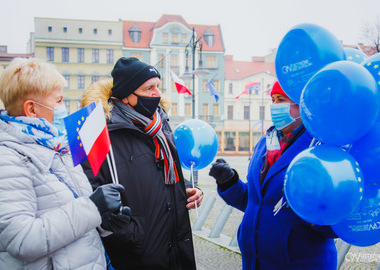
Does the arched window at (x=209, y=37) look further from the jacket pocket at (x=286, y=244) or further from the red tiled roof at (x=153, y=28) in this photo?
the jacket pocket at (x=286, y=244)

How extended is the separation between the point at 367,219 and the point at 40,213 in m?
1.61

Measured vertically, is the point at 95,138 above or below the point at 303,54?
below

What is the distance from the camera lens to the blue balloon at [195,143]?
2840 mm

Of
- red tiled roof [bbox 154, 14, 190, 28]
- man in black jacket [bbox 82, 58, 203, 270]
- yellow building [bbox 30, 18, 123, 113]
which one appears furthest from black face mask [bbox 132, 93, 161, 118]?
red tiled roof [bbox 154, 14, 190, 28]

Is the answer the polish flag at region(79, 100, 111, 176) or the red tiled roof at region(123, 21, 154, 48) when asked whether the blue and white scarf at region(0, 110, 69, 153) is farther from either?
the red tiled roof at region(123, 21, 154, 48)

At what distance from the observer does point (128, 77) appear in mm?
2295

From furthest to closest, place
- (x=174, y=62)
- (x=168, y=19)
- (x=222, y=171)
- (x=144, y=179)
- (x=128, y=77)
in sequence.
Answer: (x=168, y=19), (x=174, y=62), (x=222, y=171), (x=128, y=77), (x=144, y=179)

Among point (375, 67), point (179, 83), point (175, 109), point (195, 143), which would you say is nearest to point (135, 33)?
point (175, 109)

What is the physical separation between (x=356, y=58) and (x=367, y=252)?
4268 mm

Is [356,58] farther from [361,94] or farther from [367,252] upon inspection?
[367,252]

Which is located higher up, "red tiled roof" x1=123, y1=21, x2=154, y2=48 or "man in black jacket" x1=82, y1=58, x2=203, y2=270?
"red tiled roof" x1=123, y1=21, x2=154, y2=48

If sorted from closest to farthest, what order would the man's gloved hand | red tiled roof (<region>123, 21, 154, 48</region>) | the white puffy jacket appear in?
1. the white puffy jacket
2. the man's gloved hand
3. red tiled roof (<region>123, 21, 154, 48</region>)

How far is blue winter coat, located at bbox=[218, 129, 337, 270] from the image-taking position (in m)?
2.09

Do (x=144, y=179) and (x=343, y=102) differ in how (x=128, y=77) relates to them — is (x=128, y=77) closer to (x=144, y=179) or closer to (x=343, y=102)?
(x=144, y=179)
